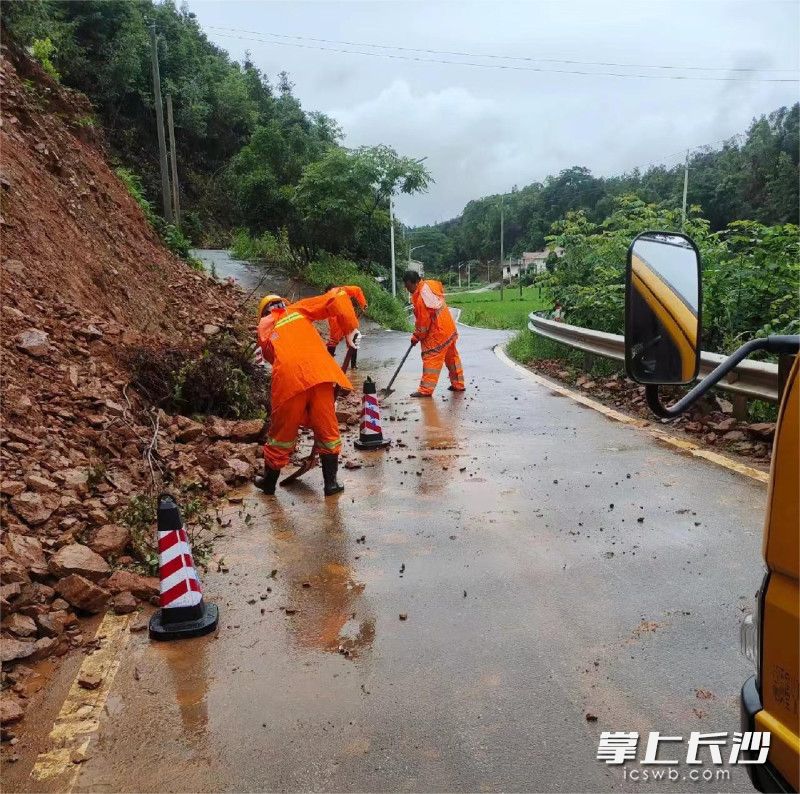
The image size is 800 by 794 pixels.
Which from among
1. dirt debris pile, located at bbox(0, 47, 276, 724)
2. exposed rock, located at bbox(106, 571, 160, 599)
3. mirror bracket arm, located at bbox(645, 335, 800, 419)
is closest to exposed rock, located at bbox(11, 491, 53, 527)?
dirt debris pile, located at bbox(0, 47, 276, 724)

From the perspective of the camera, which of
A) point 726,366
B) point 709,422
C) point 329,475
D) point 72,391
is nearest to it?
point 726,366

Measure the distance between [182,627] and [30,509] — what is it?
1.36 metres

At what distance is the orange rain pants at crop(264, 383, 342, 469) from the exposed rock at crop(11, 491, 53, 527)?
1673mm

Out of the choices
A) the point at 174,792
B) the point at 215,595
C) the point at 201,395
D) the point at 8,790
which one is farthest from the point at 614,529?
the point at 201,395

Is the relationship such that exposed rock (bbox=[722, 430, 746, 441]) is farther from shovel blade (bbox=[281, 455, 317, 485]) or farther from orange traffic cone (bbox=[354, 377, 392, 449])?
shovel blade (bbox=[281, 455, 317, 485])

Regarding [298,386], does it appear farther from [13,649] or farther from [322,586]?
[13,649]

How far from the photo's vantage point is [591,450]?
6.42 m

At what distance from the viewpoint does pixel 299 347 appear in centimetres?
545

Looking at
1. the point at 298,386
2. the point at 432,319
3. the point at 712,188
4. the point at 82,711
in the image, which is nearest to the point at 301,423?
the point at 298,386

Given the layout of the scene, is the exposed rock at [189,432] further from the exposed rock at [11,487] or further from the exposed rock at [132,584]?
the exposed rock at [132,584]

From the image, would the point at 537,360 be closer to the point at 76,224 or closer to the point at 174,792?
the point at 76,224

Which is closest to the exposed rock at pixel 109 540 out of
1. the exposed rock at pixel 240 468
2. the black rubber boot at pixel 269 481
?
the black rubber boot at pixel 269 481

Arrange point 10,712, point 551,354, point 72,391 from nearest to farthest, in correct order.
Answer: point 10,712
point 72,391
point 551,354

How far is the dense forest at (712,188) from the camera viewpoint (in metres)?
51.9
